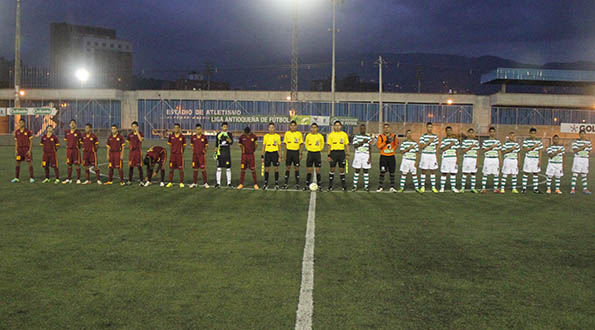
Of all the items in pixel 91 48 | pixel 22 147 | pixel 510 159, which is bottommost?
pixel 510 159

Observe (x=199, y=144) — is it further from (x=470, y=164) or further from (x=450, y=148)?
(x=470, y=164)

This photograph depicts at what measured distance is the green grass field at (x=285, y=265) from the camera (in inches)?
175

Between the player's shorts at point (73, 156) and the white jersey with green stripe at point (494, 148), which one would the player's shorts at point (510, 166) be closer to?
the white jersey with green stripe at point (494, 148)

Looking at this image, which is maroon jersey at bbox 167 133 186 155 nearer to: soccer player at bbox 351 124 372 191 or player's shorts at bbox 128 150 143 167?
player's shorts at bbox 128 150 143 167

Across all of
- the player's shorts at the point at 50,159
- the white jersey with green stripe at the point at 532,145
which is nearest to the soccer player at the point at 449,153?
the white jersey with green stripe at the point at 532,145

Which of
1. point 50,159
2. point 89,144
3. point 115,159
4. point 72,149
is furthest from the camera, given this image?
point 50,159

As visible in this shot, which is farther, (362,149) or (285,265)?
(362,149)

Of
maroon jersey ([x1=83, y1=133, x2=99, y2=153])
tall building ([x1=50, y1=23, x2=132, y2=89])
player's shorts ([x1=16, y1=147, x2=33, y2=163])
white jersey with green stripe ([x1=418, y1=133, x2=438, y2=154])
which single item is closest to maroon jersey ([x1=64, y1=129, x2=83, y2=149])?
maroon jersey ([x1=83, y1=133, x2=99, y2=153])

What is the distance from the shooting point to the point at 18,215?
935 cm

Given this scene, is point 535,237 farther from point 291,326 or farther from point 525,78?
point 525,78

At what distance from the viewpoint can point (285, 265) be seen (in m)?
6.07

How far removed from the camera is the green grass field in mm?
4441

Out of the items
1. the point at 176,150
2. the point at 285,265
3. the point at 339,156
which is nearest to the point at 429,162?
the point at 339,156

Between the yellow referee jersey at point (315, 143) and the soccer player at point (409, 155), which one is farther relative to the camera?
the soccer player at point (409, 155)
